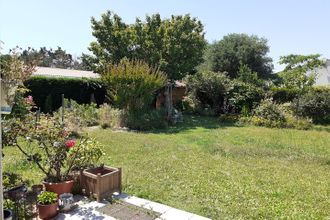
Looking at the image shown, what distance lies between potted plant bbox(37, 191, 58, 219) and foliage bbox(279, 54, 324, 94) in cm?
1925

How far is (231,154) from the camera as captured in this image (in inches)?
372

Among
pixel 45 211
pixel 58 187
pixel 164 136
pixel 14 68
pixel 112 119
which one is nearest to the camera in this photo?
pixel 45 211

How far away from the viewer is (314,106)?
1795 centimetres

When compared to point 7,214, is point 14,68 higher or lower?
higher

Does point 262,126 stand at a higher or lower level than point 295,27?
lower

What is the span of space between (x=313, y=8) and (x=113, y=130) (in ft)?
32.0

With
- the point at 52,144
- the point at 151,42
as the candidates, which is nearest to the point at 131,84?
the point at 151,42

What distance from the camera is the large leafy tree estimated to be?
19547 millimetres

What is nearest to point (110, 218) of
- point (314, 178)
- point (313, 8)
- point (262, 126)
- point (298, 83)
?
point (314, 178)

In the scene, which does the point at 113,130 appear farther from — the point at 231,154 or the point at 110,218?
the point at 110,218

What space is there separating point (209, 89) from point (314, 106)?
6.80 meters

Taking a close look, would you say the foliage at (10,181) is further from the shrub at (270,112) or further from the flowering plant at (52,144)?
the shrub at (270,112)

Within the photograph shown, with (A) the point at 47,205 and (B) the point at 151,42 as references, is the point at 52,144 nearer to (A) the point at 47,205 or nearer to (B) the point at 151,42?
(A) the point at 47,205

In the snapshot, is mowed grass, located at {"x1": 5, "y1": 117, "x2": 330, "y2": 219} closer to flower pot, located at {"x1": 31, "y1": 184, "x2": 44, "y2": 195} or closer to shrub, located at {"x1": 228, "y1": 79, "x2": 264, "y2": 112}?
flower pot, located at {"x1": 31, "y1": 184, "x2": 44, "y2": 195}
